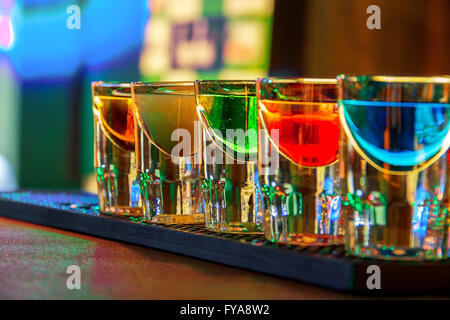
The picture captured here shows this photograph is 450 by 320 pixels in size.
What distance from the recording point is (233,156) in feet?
2.34

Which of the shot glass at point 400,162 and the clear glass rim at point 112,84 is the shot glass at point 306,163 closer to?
the shot glass at point 400,162

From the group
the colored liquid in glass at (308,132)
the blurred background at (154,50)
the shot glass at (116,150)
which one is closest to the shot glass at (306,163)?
the colored liquid in glass at (308,132)

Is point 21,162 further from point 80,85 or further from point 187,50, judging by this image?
point 187,50

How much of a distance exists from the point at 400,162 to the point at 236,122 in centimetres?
20

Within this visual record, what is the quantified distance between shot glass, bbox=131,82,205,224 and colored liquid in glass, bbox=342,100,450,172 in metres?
0.25

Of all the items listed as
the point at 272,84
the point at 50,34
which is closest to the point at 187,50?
the point at 50,34

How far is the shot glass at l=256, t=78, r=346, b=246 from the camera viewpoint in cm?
63

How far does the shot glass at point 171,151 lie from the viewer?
781mm

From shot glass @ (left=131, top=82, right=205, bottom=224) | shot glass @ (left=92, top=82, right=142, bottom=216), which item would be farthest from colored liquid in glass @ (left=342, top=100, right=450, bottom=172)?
shot glass @ (left=92, top=82, right=142, bottom=216)

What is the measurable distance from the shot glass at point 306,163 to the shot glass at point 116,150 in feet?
0.93

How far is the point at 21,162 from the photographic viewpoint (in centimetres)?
404

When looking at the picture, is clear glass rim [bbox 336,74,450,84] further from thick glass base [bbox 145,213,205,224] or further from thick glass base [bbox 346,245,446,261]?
thick glass base [bbox 145,213,205,224]

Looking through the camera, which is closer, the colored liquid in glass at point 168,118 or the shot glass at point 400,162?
the shot glass at point 400,162

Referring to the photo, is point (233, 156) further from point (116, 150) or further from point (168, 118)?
point (116, 150)
